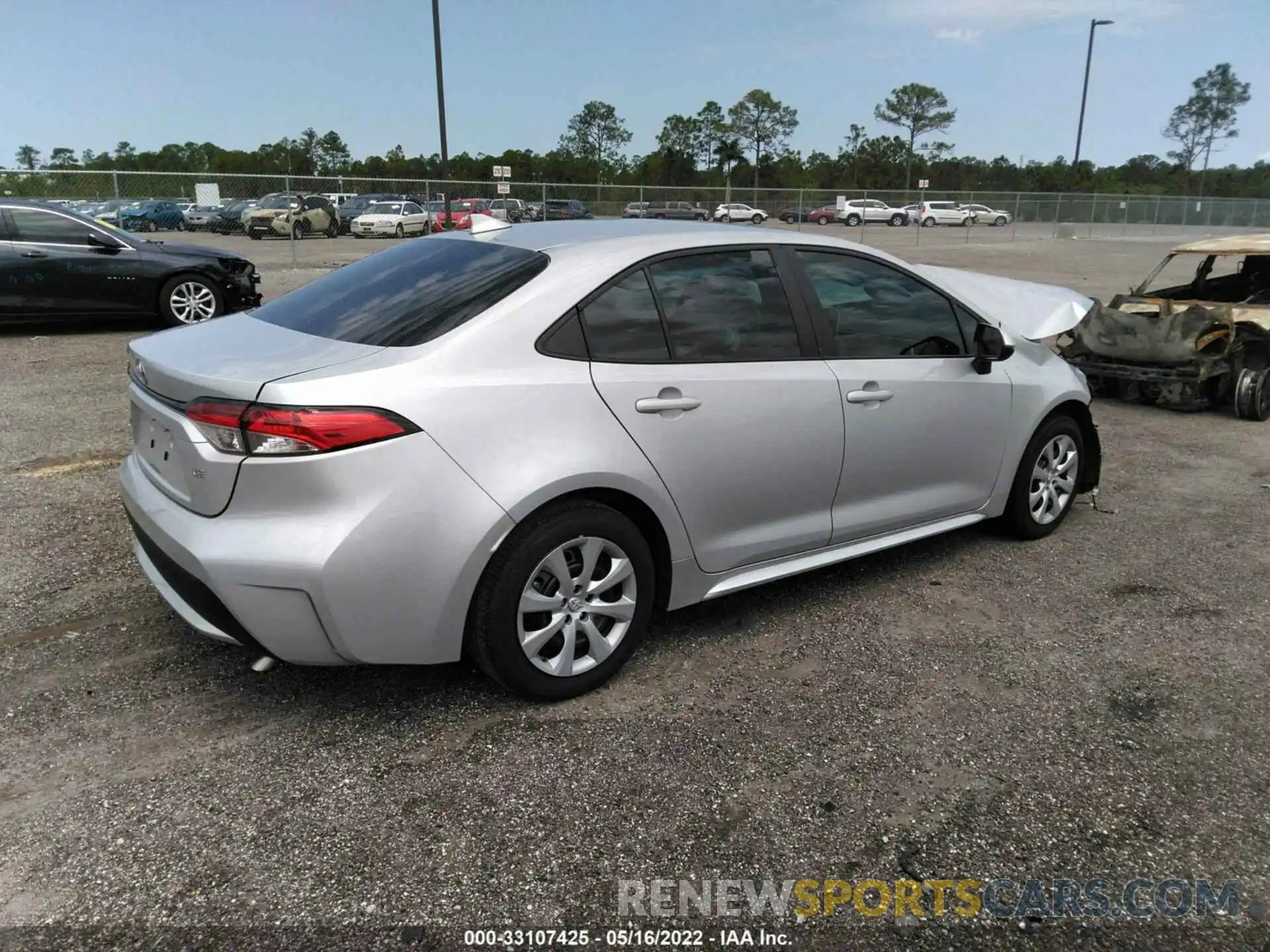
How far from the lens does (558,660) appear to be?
314 cm

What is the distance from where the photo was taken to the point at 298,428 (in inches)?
105

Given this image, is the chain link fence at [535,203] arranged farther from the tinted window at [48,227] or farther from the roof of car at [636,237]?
the roof of car at [636,237]

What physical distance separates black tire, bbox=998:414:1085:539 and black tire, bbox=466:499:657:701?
2363 mm

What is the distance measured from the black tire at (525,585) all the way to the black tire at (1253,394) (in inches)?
264

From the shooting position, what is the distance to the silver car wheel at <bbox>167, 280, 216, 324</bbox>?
10.5m

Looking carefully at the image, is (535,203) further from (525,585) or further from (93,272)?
(525,585)

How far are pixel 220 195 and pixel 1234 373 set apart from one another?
1913cm

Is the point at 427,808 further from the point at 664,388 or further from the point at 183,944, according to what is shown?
the point at 664,388

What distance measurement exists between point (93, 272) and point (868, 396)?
372 inches

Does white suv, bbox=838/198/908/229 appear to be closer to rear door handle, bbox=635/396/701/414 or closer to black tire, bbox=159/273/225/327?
black tire, bbox=159/273/225/327

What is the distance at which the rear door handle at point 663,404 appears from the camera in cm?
320

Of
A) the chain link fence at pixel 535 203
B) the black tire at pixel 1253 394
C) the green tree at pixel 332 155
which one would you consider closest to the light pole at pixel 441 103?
the chain link fence at pixel 535 203

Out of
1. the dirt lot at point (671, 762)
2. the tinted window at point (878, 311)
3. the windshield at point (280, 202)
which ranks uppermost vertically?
the windshield at point (280, 202)

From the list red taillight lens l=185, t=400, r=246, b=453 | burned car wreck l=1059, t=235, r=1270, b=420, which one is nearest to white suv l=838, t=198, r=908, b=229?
burned car wreck l=1059, t=235, r=1270, b=420
